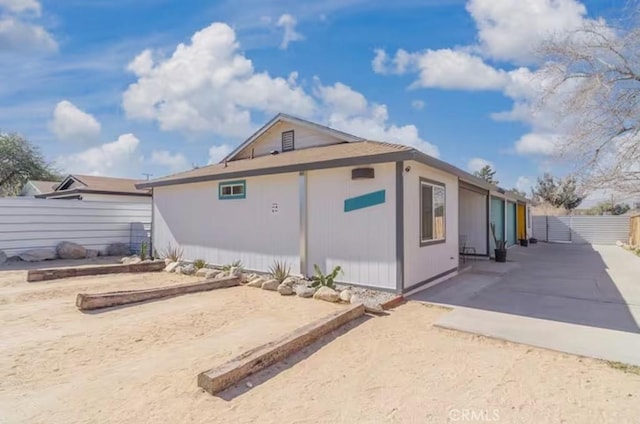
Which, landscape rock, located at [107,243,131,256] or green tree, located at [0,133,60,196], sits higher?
green tree, located at [0,133,60,196]

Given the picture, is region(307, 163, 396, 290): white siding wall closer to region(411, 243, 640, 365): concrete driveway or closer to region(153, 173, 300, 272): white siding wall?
region(153, 173, 300, 272): white siding wall

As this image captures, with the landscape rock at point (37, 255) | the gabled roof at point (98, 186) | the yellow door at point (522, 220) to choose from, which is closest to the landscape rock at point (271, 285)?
the landscape rock at point (37, 255)

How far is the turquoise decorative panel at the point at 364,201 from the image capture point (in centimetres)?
653

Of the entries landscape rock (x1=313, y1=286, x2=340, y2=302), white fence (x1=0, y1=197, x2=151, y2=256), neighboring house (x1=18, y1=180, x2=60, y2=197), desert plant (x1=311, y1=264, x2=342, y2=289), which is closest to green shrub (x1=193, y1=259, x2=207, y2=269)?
desert plant (x1=311, y1=264, x2=342, y2=289)

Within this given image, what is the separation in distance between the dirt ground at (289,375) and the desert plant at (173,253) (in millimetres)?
4761

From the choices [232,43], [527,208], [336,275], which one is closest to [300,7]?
[232,43]

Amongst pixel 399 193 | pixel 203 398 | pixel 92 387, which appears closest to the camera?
pixel 203 398

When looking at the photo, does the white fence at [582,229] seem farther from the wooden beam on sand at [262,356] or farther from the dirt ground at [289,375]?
the wooden beam on sand at [262,356]

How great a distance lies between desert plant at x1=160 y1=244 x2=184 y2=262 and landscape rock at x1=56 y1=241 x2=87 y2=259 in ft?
10.0

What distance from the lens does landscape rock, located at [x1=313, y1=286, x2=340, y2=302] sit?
6.14 m

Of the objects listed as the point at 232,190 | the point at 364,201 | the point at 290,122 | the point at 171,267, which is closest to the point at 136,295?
the point at 171,267

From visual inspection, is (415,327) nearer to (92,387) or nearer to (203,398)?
(203,398)

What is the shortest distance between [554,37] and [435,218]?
7819mm

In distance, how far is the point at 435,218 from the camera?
769cm
